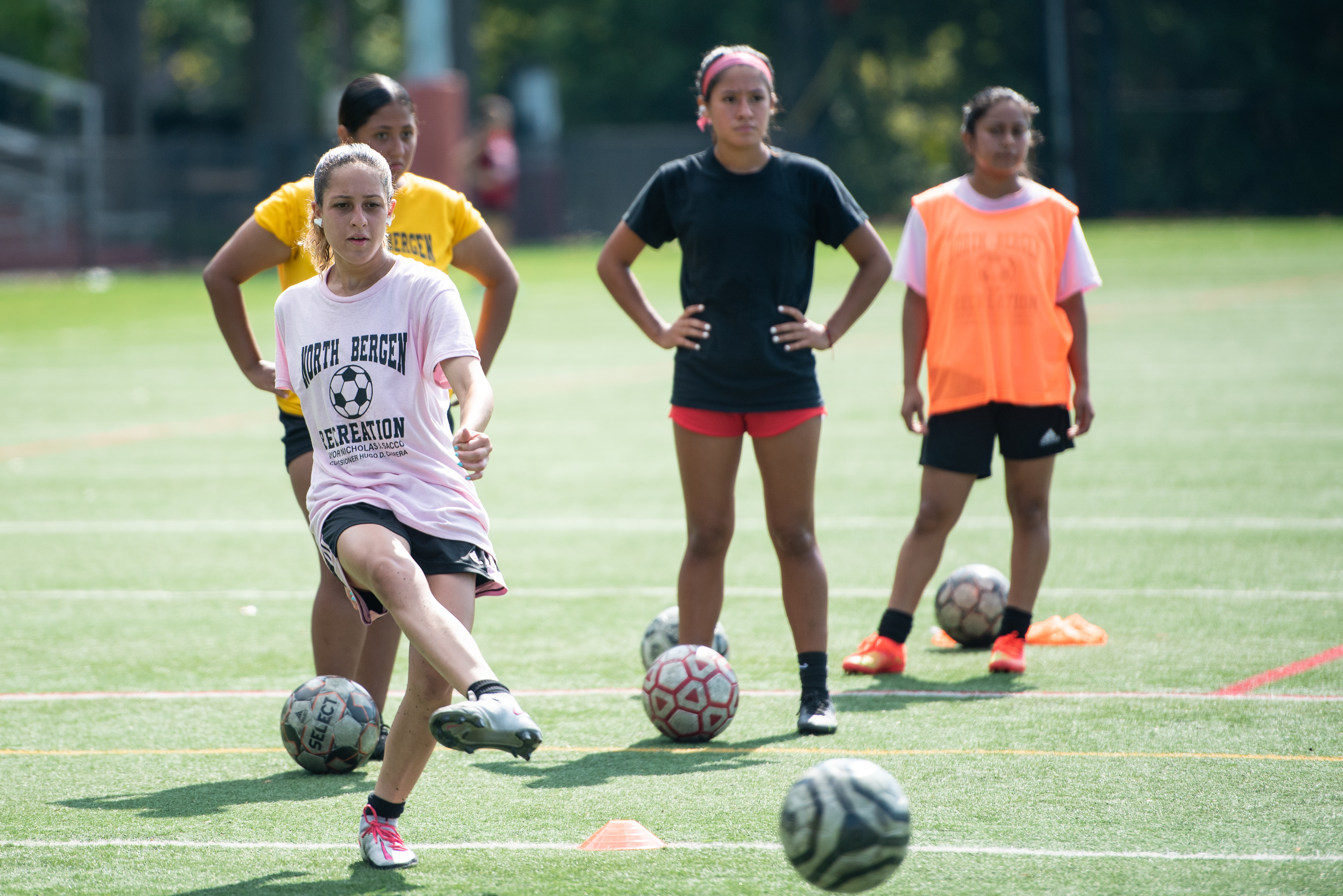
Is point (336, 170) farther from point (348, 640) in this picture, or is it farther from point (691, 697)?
point (691, 697)

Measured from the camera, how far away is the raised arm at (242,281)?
579cm

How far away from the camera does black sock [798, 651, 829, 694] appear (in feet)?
19.9

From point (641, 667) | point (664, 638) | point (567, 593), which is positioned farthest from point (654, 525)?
point (664, 638)

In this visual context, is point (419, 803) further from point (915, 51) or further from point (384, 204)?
point (915, 51)

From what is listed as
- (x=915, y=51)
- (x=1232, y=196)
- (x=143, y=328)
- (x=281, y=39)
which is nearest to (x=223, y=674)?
(x=143, y=328)

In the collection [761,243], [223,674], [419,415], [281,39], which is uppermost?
[281,39]

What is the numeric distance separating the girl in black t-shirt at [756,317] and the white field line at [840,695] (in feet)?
1.95

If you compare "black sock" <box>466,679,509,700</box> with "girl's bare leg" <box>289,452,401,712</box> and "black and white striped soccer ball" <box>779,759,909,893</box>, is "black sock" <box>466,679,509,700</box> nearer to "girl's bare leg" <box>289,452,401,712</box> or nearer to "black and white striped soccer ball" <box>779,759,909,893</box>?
"black and white striped soccer ball" <box>779,759,909,893</box>

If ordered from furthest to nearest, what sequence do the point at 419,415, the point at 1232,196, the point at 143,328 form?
the point at 1232,196
the point at 143,328
the point at 419,415

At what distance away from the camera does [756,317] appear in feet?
19.7

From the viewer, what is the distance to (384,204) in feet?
15.1

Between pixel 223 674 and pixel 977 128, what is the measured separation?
397 centimetres

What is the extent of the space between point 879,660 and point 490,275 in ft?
7.59

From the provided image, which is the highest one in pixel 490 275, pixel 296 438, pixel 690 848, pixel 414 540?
pixel 490 275
